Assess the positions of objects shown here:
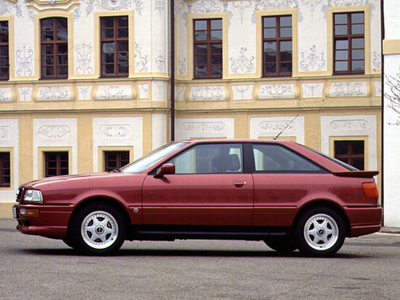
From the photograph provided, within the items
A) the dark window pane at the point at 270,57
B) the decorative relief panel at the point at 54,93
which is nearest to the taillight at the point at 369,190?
the dark window pane at the point at 270,57

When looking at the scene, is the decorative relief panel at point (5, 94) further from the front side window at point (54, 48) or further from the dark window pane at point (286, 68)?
the dark window pane at point (286, 68)

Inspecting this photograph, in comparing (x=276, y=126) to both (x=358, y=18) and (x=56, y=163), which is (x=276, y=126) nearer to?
(x=358, y=18)

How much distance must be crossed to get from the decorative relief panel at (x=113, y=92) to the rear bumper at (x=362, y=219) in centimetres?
1658

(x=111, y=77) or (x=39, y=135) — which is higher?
(x=111, y=77)

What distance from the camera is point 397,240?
1762 centimetres

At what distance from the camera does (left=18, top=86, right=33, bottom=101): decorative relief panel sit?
28719mm

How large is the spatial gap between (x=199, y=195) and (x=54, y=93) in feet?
57.9

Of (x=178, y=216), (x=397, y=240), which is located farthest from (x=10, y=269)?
(x=397, y=240)

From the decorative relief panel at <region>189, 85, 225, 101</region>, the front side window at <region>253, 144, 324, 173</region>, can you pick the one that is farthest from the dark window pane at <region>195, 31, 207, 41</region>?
the front side window at <region>253, 144, 324, 173</region>

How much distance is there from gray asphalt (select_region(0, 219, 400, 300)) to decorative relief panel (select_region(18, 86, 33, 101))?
15878 millimetres

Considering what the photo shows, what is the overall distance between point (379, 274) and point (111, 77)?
19.1 metres

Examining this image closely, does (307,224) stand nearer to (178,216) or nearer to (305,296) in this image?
(178,216)

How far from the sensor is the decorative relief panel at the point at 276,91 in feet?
89.9

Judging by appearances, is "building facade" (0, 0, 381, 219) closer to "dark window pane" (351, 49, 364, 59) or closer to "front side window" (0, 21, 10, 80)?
"dark window pane" (351, 49, 364, 59)
